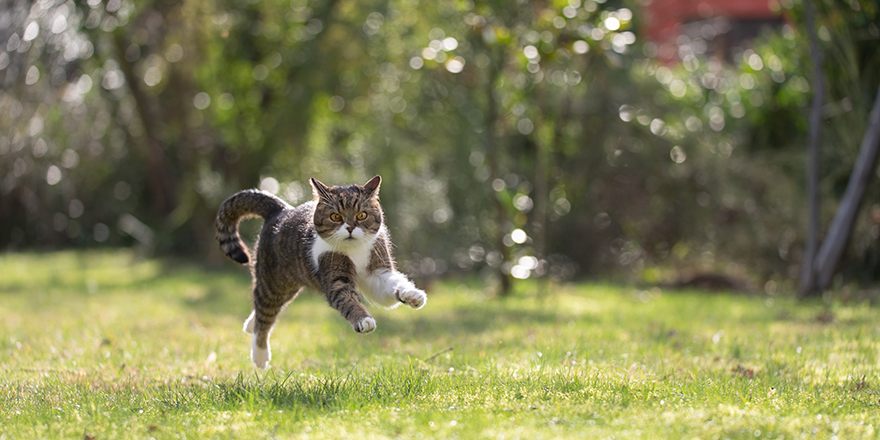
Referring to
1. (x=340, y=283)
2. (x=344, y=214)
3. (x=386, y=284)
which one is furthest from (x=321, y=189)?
(x=386, y=284)

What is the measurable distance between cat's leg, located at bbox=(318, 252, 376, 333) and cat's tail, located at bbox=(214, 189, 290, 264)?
77 cm

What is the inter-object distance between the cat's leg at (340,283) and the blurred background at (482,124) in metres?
4.55

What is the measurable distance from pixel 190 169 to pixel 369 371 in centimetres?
1083

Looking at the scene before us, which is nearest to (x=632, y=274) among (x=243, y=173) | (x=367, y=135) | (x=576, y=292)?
(x=576, y=292)

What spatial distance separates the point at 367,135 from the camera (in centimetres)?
1267

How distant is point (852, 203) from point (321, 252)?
23.5 ft

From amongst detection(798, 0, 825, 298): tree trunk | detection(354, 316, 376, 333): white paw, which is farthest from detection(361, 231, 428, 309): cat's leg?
detection(798, 0, 825, 298): tree trunk

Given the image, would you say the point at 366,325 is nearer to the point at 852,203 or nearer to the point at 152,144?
the point at 852,203

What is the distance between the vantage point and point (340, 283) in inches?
173

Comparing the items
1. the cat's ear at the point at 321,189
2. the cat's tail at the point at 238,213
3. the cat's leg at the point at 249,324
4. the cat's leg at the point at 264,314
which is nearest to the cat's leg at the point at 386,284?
the cat's ear at the point at 321,189

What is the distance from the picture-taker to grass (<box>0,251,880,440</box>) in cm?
358

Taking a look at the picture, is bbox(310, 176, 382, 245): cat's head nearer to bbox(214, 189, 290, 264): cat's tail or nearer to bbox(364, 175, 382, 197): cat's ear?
bbox(364, 175, 382, 197): cat's ear

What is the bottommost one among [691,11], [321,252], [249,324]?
[249,324]

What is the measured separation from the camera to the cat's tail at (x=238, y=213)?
5000mm
